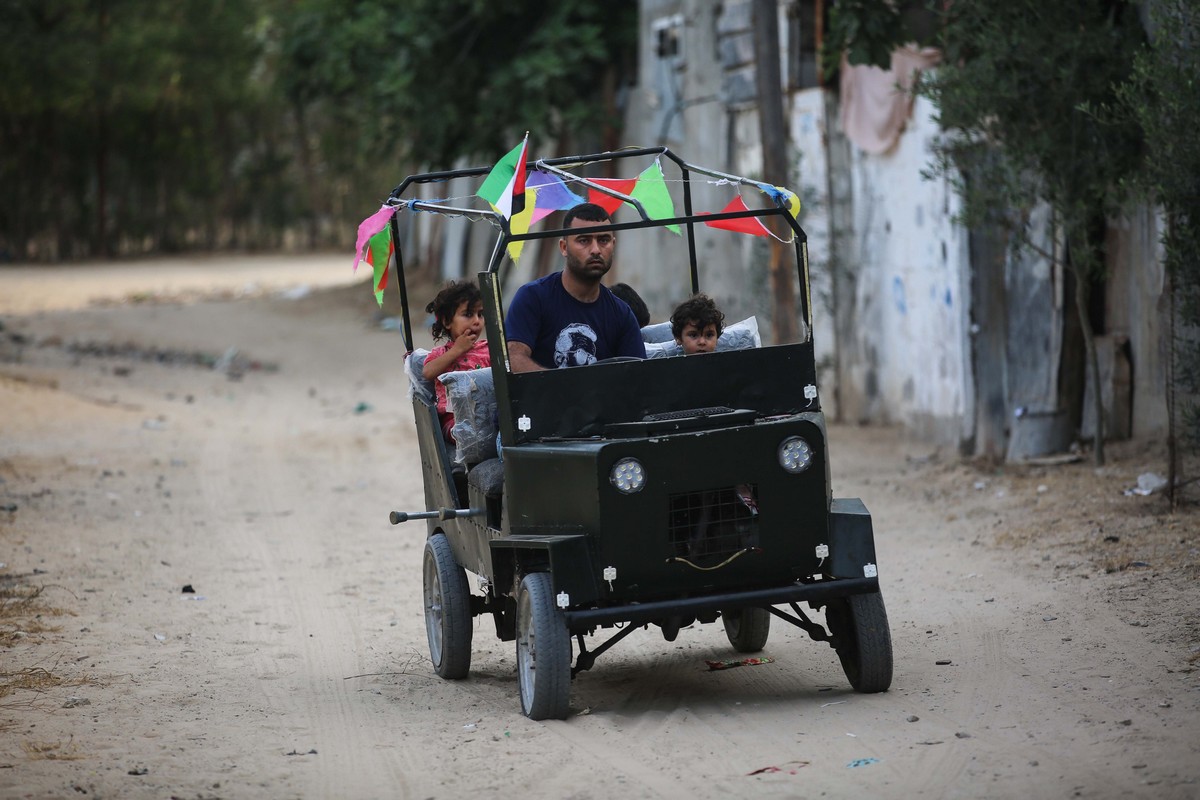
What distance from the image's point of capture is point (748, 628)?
21.1 feet

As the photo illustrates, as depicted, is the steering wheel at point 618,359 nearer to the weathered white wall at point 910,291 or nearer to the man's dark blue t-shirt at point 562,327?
the man's dark blue t-shirt at point 562,327

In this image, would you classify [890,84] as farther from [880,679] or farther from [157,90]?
[157,90]

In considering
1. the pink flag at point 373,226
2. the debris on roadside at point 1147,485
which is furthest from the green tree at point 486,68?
the pink flag at point 373,226

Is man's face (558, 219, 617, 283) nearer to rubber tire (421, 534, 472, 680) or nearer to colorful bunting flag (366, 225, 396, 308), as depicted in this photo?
colorful bunting flag (366, 225, 396, 308)

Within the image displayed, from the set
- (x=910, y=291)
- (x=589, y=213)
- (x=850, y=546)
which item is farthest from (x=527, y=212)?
(x=910, y=291)

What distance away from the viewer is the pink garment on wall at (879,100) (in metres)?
11.5

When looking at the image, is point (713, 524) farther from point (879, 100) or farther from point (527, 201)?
point (879, 100)

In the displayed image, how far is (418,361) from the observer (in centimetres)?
634

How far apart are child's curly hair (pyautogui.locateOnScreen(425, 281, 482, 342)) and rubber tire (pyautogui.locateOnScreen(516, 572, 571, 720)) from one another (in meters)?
1.41

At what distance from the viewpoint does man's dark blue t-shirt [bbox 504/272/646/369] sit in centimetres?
563

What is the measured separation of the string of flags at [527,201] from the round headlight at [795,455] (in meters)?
1.03

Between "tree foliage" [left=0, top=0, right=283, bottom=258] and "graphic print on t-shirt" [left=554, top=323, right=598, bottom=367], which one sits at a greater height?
"tree foliage" [left=0, top=0, right=283, bottom=258]

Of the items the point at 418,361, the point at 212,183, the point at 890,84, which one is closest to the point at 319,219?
the point at 212,183

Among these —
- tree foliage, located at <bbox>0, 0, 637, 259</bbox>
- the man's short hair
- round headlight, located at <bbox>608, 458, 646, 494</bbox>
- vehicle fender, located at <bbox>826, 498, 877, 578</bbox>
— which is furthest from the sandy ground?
tree foliage, located at <bbox>0, 0, 637, 259</bbox>
